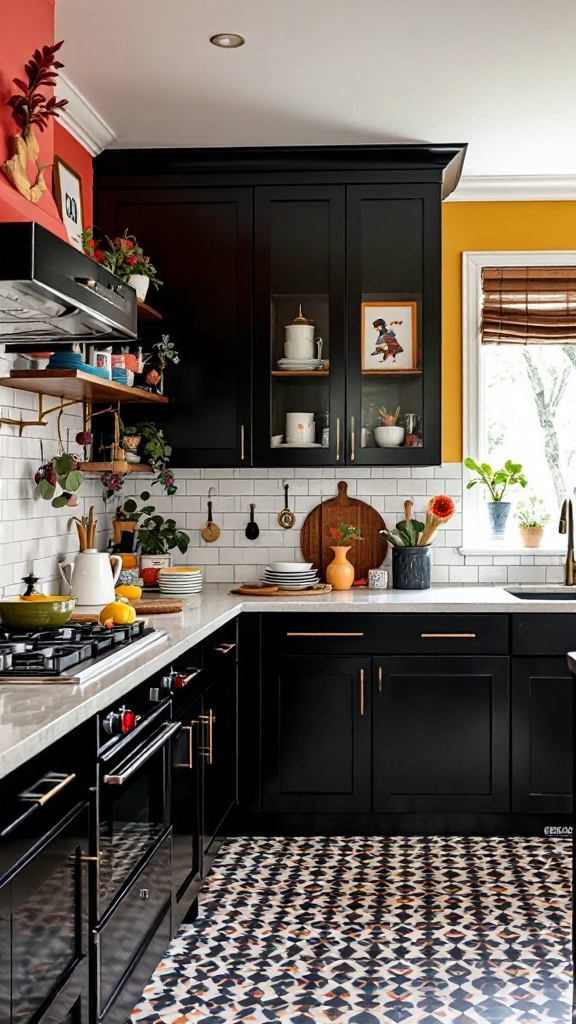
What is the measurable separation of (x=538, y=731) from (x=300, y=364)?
179cm

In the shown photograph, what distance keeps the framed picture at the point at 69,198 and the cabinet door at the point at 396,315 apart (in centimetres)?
112

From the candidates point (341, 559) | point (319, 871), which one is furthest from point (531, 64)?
point (319, 871)

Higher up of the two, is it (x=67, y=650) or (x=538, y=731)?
(x=67, y=650)

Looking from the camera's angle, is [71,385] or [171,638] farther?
[71,385]

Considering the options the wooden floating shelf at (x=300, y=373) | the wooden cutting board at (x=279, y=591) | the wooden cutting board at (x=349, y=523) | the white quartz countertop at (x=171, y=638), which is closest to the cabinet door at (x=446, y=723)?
the white quartz countertop at (x=171, y=638)

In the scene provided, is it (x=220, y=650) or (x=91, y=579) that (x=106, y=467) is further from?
(x=220, y=650)

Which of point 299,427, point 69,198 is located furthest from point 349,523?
point 69,198

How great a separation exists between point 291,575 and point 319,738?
2.31 ft

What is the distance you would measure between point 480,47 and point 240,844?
300 cm

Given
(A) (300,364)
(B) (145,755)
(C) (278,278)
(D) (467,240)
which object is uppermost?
(D) (467,240)

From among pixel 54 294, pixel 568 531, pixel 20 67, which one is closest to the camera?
pixel 54 294

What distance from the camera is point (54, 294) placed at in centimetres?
228

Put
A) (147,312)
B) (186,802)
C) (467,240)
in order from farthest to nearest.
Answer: (467,240) → (147,312) → (186,802)

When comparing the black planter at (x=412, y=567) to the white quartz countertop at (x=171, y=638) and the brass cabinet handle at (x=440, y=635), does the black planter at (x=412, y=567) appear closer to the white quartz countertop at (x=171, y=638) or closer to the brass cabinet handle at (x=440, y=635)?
the white quartz countertop at (x=171, y=638)
